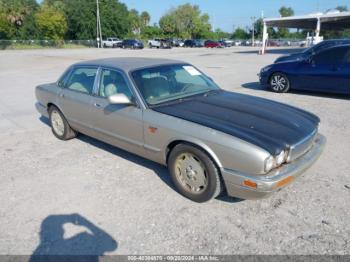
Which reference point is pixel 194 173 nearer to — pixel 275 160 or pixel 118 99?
pixel 275 160

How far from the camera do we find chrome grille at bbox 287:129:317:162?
3.16 metres

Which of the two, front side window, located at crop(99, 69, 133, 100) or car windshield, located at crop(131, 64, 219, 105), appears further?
front side window, located at crop(99, 69, 133, 100)

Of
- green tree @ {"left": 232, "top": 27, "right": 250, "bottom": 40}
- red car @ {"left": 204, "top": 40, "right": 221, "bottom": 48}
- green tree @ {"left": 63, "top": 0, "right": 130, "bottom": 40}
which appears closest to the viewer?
red car @ {"left": 204, "top": 40, "right": 221, "bottom": 48}

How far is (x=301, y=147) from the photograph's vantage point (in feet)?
10.8

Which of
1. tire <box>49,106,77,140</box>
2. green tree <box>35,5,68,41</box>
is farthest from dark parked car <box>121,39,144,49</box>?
tire <box>49,106,77,140</box>

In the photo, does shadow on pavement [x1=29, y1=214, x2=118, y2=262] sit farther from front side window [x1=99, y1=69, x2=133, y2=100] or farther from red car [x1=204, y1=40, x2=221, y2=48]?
red car [x1=204, y1=40, x2=221, y2=48]

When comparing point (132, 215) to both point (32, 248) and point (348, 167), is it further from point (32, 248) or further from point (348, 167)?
point (348, 167)

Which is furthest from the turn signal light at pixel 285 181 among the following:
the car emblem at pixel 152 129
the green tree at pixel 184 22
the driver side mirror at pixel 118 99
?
the green tree at pixel 184 22

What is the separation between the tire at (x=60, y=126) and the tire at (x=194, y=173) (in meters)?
2.58

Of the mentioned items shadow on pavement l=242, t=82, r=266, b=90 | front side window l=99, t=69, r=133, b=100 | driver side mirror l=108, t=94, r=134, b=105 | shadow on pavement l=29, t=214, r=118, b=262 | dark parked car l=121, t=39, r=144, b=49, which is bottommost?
shadow on pavement l=29, t=214, r=118, b=262

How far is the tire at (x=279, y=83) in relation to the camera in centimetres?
925

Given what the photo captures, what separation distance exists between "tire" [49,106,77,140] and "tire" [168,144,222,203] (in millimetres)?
2581

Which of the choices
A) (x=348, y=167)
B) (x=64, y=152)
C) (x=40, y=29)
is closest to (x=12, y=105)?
(x=64, y=152)

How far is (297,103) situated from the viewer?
8.00m
